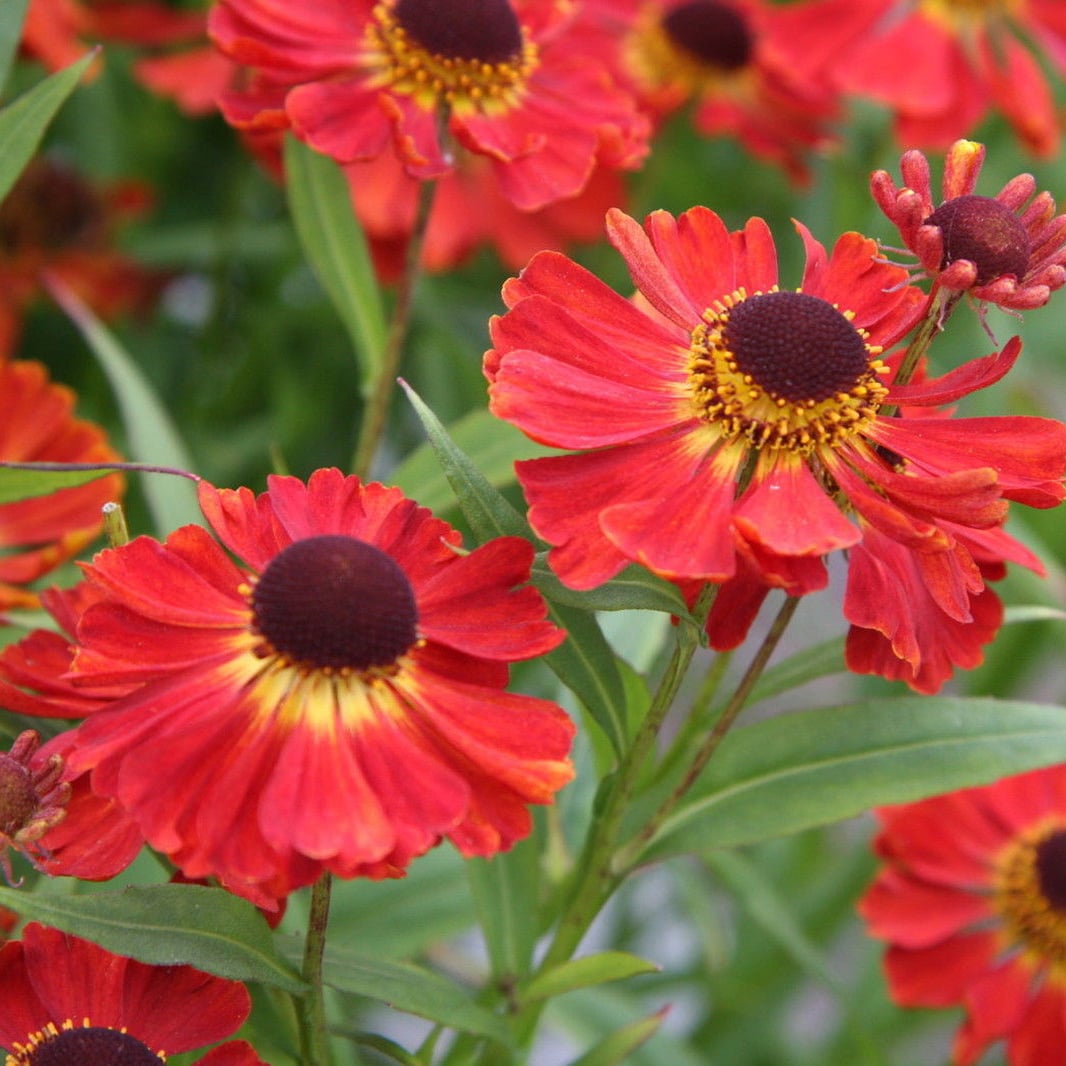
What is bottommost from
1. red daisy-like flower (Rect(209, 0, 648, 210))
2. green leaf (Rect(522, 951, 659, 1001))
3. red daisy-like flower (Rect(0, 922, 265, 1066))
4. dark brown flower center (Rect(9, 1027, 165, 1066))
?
dark brown flower center (Rect(9, 1027, 165, 1066))

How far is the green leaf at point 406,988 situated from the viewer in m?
0.64

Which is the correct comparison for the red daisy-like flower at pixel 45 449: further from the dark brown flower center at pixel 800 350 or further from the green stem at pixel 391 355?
the dark brown flower center at pixel 800 350

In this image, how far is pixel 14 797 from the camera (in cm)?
57

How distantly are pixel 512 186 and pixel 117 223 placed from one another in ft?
2.26

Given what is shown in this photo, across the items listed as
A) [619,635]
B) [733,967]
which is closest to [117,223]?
[619,635]

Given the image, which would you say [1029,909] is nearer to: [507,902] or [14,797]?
[507,902]

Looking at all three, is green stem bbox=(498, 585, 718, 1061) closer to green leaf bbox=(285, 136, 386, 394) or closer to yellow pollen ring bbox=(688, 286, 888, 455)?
yellow pollen ring bbox=(688, 286, 888, 455)

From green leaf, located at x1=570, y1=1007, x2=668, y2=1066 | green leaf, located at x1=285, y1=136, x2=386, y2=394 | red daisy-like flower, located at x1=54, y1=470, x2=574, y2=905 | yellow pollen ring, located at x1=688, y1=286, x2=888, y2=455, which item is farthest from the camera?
green leaf, located at x1=285, y1=136, x2=386, y2=394

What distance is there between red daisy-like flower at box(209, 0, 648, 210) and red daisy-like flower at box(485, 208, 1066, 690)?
0.21m

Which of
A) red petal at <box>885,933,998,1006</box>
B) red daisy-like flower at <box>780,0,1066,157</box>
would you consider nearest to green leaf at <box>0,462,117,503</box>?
red petal at <box>885,933,998,1006</box>

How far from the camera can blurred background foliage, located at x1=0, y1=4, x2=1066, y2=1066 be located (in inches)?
51.4

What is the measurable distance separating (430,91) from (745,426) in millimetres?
383

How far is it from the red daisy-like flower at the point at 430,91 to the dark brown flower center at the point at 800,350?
0.85 feet

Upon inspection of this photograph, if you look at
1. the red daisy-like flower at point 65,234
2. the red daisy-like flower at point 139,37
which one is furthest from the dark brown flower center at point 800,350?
the red daisy-like flower at point 65,234
